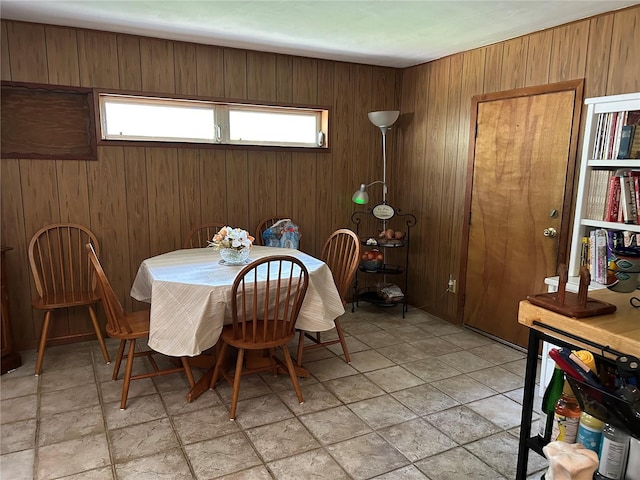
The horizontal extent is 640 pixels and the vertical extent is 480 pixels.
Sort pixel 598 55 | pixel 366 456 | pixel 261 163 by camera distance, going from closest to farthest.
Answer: pixel 366 456
pixel 598 55
pixel 261 163

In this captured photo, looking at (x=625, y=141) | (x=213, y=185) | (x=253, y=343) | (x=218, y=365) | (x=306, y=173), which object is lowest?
(x=218, y=365)

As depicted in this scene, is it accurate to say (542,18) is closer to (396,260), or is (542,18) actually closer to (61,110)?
(396,260)

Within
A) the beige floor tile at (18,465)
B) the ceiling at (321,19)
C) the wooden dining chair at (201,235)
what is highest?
the ceiling at (321,19)

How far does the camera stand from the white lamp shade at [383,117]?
413 cm

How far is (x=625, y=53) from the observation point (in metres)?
2.72

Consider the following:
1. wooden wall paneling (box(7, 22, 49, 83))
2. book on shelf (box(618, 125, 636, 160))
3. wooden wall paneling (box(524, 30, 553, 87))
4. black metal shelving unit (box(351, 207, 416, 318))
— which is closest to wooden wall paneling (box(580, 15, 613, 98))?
wooden wall paneling (box(524, 30, 553, 87))

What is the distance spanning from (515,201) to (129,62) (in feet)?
10.2

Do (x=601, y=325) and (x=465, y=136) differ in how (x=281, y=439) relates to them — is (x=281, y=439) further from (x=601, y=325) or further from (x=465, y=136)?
(x=465, y=136)

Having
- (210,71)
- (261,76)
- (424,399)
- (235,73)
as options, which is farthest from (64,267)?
(424,399)

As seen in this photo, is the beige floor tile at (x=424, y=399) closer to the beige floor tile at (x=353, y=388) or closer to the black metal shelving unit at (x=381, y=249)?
the beige floor tile at (x=353, y=388)

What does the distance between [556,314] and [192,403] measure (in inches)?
80.4

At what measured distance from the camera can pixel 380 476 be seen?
2.05 meters

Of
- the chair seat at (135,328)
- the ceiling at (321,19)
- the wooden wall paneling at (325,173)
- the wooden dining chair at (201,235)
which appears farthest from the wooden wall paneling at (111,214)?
the wooden wall paneling at (325,173)

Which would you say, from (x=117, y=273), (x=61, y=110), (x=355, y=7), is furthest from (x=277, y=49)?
(x=117, y=273)
